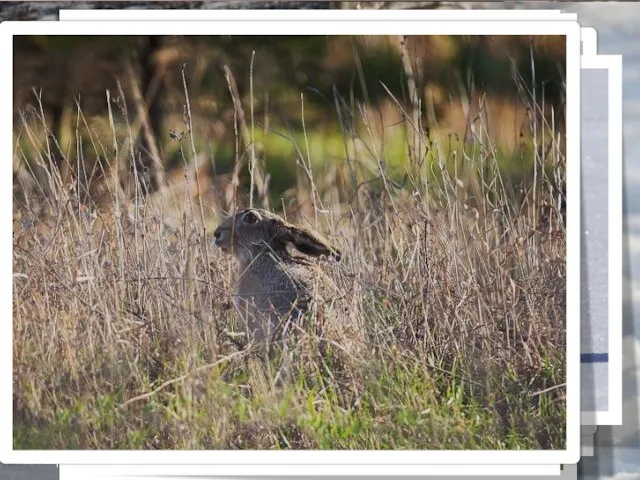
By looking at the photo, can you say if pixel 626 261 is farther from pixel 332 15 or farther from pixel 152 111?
pixel 152 111

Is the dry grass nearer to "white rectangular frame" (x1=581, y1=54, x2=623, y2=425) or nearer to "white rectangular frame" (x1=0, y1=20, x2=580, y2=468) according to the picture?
"white rectangular frame" (x1=0, y1=20, x2=580, y2=468)

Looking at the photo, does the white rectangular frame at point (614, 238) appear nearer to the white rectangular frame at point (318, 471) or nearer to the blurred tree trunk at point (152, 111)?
the white rectangular frame at point (318, 471)

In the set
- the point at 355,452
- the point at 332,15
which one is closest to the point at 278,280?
the point at 355,452

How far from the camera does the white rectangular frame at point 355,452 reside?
482 centimetres

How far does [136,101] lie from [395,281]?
4.99 feet

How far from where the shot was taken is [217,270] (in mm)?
5066

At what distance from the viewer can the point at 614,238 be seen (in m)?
5.00

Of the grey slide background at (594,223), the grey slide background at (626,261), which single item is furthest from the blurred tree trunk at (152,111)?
the grey slide background at (594,223)

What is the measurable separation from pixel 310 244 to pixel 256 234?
278 millimetres

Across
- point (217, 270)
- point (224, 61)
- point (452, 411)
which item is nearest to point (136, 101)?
point (224, 61)

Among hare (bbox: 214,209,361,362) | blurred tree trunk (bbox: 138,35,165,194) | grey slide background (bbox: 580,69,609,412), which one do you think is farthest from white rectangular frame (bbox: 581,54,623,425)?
blurred tree trunk (bbox: 138,35,165,194)

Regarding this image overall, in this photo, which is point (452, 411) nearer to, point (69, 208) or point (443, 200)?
point (443, 200)

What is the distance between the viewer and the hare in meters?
4.93

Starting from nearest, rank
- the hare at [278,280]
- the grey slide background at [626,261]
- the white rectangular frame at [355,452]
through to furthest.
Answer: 1. the white rectangular frame at [355,452]
2. the hare at [278,280]
3. the grey slide background at [626,261]
